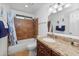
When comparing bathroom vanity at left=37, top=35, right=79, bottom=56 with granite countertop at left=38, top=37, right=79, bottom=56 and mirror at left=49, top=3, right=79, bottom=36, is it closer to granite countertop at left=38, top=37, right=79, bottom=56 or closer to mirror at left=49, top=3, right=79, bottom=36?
granite countertop at left=38, top=37, right=79, bottom=56

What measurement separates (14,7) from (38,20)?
0.43m

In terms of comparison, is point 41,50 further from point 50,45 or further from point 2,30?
point 2,30

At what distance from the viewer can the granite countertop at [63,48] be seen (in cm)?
122

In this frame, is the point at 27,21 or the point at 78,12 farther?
the point at 27,21

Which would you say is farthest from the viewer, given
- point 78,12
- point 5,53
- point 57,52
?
point 5,53

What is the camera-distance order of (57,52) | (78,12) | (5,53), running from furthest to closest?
(5,53), (78,12), (57,52)

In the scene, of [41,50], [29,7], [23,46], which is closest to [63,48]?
[41,50]

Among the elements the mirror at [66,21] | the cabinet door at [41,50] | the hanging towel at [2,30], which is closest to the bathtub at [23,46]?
the cabinet door at [41,50]

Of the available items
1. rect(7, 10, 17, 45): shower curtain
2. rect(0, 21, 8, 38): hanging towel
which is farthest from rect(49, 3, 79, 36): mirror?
rect(0, 21, 8, 38): hanging towel

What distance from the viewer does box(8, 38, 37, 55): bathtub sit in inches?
58.7

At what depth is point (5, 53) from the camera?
1.50m

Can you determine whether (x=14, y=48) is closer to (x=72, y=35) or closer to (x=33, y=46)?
(x=33, y=46)

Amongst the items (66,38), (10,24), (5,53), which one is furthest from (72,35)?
(5,53)

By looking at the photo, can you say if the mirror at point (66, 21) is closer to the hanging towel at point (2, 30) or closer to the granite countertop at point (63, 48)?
the granite countertop at point (63, 48)
